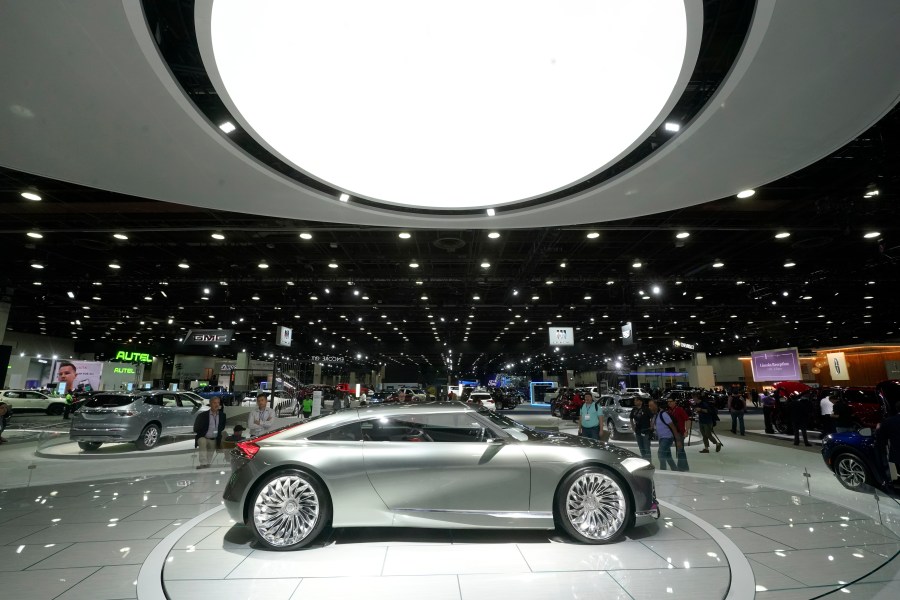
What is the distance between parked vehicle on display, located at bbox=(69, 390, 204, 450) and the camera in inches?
407

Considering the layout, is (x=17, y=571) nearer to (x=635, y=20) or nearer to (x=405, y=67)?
(x=405, y=67)

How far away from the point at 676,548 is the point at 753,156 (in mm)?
4911

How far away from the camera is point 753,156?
5.75m

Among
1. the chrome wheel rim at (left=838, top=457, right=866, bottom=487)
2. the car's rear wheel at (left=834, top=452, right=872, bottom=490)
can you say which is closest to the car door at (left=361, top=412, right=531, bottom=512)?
the car's rear wheel at (left=834, top=452, right=872, bottom=490)

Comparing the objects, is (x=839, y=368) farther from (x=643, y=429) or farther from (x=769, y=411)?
(x=643, y=429)

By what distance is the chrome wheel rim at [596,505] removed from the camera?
13.2ft

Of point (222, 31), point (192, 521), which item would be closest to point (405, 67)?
point (222, 31)

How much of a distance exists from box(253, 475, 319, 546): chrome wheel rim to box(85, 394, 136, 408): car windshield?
9.28m

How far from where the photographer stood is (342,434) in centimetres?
430

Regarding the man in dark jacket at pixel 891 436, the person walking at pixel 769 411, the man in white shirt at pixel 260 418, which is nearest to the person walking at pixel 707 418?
the man in dark jacket at pixel 891 436

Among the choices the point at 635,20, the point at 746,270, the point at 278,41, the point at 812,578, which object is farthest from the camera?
the point at 746,270

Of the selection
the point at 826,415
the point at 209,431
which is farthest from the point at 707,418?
the point at 209,431

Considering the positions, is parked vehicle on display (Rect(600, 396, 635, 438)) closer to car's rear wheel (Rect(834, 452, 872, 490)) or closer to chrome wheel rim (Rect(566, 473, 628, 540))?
car's rear wheel (Rect(834, 452, 872, 490))

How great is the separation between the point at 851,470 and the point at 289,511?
7862mm
